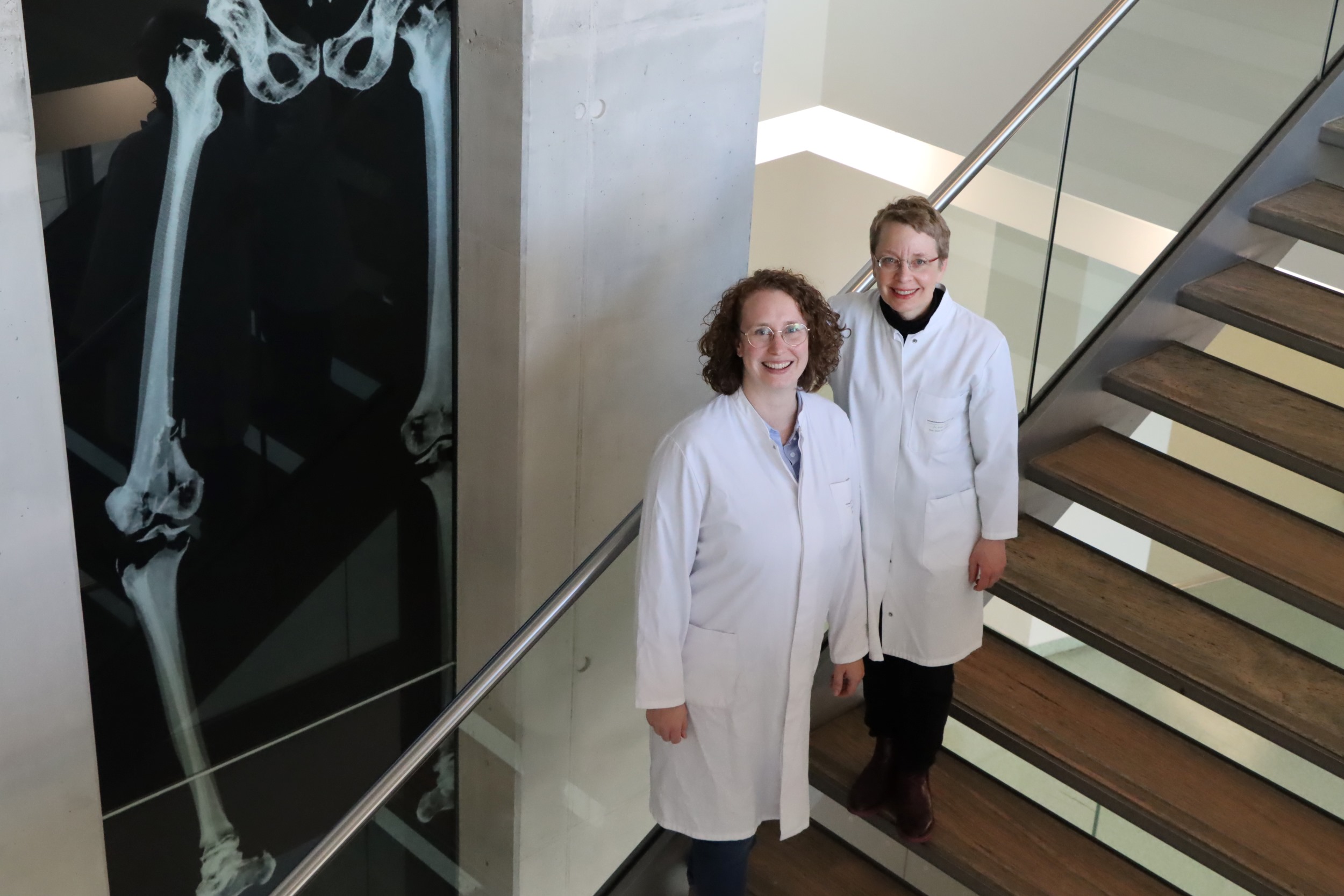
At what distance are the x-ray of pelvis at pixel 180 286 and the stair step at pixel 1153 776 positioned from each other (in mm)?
1699

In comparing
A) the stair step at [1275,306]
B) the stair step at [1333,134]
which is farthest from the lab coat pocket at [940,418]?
the stair step at [1333,134]

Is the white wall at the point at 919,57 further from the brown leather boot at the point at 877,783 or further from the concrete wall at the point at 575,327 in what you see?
the brown leather boot at the point at 877,783

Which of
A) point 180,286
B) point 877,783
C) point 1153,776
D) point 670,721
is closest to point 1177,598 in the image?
point 1153,776

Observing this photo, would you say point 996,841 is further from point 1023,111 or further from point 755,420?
point 1023,111

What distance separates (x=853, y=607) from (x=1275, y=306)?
1685 millimetres

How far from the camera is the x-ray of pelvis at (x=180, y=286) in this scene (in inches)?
117

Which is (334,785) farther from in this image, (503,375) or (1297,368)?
(1297,368)

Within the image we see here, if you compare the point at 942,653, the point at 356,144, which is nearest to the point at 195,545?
the point at 356,144

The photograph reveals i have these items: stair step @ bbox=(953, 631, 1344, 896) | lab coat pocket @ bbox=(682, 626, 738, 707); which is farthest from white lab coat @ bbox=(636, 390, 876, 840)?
stair step @ bbox=(953, 631, 1344, 896)

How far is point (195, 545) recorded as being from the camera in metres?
3.26

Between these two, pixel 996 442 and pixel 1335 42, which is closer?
pixel 996 442

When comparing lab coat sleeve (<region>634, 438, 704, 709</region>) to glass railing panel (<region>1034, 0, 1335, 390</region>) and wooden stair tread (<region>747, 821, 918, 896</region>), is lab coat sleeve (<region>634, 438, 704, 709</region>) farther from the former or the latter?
glass railing panel (<region>1034, 0, 1335, 390</region>)

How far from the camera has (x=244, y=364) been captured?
3225 millimetres

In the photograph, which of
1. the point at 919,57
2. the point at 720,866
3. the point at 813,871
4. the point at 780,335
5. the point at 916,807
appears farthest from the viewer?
the point at 919,57
